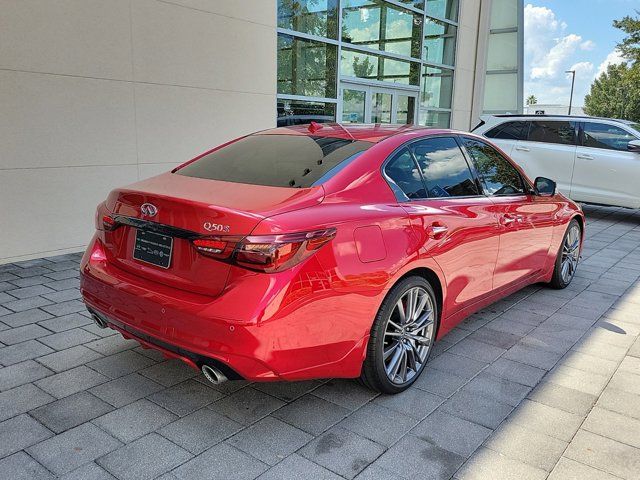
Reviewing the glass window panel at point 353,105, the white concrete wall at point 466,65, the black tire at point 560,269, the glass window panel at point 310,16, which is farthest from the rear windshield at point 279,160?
the white concrete wall at point 466,65

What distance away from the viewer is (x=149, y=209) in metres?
2.77

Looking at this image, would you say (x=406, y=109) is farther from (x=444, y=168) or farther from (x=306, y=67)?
(x=444, y=168)

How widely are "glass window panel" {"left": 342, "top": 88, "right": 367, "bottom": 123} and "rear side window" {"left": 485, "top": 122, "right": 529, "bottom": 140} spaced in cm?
254

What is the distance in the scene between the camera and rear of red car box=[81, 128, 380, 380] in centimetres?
245

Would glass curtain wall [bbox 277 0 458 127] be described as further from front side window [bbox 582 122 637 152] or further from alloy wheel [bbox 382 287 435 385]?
alloy wheel [bbox 382 287 435 385]

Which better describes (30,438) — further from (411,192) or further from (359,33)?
(359,33)

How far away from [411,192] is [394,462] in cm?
154

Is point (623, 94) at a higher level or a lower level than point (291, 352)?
higher

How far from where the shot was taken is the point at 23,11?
543 cm

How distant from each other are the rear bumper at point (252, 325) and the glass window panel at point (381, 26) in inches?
341

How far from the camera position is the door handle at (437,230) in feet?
10.6

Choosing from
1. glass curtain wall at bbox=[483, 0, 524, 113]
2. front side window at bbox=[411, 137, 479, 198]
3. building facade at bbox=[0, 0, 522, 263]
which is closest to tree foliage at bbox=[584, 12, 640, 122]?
glass curtain wall at bbox=[483, 0, 524, 113]

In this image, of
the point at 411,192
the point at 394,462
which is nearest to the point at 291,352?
the point at 394,462

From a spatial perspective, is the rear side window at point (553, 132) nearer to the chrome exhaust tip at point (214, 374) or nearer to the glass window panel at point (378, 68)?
the glass window panel at point (378, 68)
